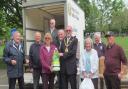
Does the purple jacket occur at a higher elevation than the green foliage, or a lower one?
lower

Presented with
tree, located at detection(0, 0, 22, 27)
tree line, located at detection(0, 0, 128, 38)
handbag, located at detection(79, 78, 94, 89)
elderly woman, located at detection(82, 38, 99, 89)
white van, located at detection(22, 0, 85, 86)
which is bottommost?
handbag, located at detection(79, 78, 94, 89)

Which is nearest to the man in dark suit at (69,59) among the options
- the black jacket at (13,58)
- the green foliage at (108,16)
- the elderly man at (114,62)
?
the black jacket at (13,58)

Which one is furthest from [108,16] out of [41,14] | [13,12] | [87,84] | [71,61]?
[87,84]

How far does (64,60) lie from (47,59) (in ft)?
1.44

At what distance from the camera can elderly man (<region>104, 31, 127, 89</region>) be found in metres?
9.52

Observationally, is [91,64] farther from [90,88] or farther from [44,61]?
[44,61]

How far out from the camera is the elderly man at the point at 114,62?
31.2ft

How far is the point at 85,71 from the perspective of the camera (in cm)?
952

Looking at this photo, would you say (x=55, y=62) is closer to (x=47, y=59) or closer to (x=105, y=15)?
(x=47, y=59)

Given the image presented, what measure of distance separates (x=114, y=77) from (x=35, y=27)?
5.62 meters

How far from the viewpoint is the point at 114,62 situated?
9.56 meters

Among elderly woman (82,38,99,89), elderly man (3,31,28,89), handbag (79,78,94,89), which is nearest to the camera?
handbag (79,78,94,89)

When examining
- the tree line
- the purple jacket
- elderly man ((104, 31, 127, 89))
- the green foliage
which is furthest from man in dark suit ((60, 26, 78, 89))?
the green foliage

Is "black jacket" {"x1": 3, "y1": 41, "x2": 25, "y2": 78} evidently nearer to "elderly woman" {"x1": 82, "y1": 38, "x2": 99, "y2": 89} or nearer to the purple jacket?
the purple jacket
